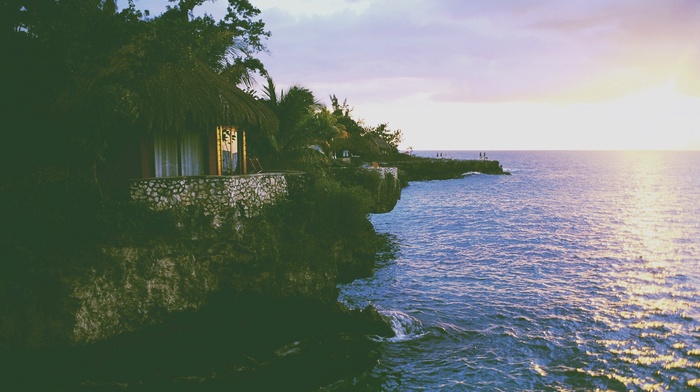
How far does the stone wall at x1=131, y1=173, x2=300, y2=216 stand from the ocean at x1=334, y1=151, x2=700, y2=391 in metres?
6.28

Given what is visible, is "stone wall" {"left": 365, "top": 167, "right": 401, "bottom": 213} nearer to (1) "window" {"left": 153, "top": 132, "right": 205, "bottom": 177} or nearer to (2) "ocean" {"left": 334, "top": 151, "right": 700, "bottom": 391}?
(2) "ocean" {"left": 334, "top": 151, "right": 700, "bottom": 391}

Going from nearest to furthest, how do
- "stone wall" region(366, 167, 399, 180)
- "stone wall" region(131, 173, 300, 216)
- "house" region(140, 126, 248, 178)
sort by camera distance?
1. "stone wall" region(131, 173, 300, 216)
2. "house" region(140, 126, 248, 178)
3. "stone wall" region(366, 167, 399, 180)

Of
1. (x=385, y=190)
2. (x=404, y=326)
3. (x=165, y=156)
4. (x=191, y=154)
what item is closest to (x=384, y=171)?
(x=385, y=190)

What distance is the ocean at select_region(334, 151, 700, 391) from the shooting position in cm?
1354

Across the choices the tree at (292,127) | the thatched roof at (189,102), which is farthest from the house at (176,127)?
the tree at (292,127)

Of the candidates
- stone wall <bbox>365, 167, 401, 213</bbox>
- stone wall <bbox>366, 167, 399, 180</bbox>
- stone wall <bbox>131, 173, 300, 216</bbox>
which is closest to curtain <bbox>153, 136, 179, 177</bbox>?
stone wall <bbox>131, 173, 300, 216</bbox>

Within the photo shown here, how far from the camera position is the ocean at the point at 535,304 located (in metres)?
13.5

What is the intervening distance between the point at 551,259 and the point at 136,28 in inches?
951

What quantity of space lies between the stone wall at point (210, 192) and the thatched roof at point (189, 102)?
180cm

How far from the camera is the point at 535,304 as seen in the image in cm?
1948

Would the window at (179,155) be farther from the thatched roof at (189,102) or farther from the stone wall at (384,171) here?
the stone wall at (384,171)

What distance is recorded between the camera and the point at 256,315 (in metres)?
15.9

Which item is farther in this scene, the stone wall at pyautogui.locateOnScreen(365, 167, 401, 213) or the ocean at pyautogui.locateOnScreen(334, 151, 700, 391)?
the stone wall at pyautogui.locateOnScreen(365, 167, 401, 213)

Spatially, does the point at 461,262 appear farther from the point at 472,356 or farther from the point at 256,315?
the point at 256,315
